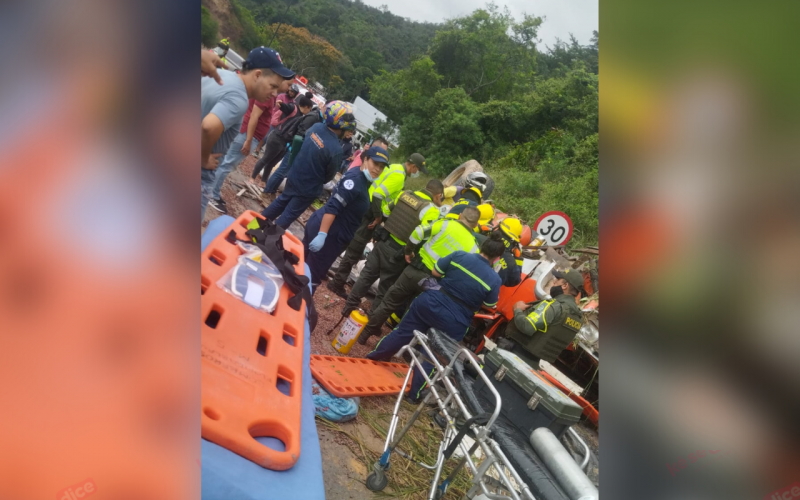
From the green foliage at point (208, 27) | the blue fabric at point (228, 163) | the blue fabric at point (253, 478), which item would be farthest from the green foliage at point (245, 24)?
the blue fabric at point (253, 478)

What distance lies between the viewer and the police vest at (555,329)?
4.78 m

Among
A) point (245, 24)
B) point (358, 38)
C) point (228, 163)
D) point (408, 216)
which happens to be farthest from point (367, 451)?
point (358, 38)

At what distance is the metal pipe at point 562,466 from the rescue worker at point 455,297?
6.54 ft

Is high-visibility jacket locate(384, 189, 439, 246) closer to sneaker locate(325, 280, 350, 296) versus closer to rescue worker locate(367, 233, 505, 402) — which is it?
rescue worker locate(367, 233, 505, 402)

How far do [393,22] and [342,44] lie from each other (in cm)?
1809

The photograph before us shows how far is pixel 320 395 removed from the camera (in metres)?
3.61

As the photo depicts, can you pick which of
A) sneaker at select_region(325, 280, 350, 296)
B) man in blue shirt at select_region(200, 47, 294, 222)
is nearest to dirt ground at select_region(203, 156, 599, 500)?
sneaker at select_region(325, 280, 350, 296)

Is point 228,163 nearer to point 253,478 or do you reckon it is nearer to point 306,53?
point 253,478

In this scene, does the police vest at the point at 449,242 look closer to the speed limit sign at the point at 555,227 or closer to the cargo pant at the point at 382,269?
the cargo pant at the point at 382,269

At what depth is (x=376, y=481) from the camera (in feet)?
10.3

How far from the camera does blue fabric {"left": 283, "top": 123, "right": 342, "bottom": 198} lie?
16.0 ft

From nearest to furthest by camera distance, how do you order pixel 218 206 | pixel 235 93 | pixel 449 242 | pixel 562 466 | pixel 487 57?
pixel 235 93 → pixel 562 466 → pixel 449 242 → pixel 218 206 → pixel 487 57

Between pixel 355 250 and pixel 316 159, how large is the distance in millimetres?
1408
